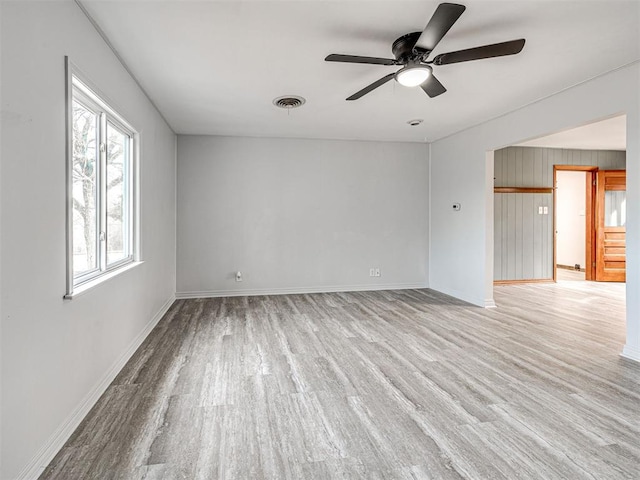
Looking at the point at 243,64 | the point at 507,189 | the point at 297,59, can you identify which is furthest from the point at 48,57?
the point at 507,189

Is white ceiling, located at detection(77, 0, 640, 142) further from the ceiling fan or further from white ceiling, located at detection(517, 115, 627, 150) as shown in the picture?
white ceiling, located at detection(517, 115, 627, 150)

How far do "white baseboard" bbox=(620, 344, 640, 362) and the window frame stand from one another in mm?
4115

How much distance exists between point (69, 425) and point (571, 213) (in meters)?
9.82

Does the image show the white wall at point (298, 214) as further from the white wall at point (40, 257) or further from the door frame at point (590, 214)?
the door frame at point (590, 214)

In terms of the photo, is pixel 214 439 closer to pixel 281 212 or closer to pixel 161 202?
pixel 161 202

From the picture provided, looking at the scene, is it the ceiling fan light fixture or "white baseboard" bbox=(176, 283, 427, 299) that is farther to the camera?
"white baseboard" bbox=(176, 283, 427, 299)

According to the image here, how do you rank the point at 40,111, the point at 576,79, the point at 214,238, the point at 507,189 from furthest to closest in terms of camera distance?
the point at 507,189 → the point at 214,238 → the point at 576,79 → the point at 40,111

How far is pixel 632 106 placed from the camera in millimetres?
2949

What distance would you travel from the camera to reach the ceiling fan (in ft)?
6.51

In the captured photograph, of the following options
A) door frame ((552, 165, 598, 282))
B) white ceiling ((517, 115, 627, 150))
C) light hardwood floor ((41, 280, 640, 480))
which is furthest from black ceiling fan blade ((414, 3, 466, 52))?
door frame ((552, 165, 598, 282))

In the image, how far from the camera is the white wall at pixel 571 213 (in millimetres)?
8258

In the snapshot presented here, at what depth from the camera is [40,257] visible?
5.52 feet

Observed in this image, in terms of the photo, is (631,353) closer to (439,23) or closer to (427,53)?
(427,53)

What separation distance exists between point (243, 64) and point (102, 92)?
1.07 metres
